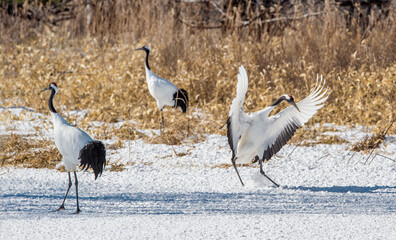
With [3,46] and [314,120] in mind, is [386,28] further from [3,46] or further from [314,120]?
[3,46]

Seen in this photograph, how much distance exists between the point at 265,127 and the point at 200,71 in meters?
3.99

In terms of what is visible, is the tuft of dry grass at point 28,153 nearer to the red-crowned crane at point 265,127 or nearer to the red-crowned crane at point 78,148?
the red-crowned crane at point 78,148

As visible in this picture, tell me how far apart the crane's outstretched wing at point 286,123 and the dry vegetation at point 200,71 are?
1659 millimetres

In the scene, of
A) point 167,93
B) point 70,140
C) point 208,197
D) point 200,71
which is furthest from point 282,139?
point 200,71

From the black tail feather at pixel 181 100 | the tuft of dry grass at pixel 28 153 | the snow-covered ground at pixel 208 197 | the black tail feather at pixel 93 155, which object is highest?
the black tail feather at pixel 93 155

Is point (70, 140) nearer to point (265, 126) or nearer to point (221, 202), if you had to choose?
point (221, 202)

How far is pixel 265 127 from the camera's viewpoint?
5836 millimetres

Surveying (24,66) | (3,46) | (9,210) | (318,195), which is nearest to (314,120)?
(318,195)

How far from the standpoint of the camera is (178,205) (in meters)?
5.09

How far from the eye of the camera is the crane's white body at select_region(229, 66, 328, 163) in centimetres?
575

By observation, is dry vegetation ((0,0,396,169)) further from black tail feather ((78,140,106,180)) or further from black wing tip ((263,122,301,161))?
black tail feather ((78,140,106,180))

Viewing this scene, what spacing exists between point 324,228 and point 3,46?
30.6 feet

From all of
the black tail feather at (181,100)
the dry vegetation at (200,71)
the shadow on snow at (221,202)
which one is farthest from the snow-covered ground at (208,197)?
the black tail feather at (181,100)

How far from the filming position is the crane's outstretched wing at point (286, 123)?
Result: 5809 mm
